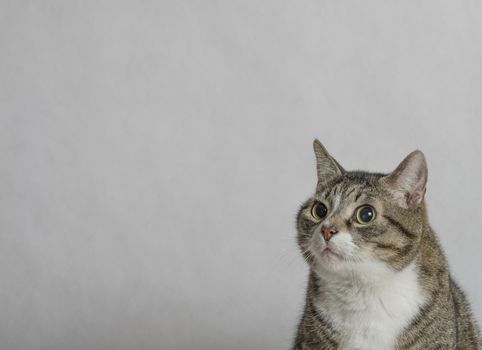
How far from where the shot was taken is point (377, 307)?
2902 mm

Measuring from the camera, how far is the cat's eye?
2990 mm

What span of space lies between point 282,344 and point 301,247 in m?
1.27

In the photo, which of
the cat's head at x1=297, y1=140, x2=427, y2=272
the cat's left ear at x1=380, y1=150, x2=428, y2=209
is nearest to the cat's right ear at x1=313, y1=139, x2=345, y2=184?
the cat's head at x1=297, y1=140, x2=427, y2=272

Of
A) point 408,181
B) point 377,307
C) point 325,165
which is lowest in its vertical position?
point 377,307

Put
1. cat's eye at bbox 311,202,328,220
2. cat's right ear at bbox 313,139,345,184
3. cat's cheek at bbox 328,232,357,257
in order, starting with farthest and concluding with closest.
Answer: cat's right ear at bbox 313,139,345,184, cat's eye at bbox 311,202,328,220, cat's cheek at bbox 328,232,357,257

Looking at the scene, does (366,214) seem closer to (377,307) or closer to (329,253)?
(329,253)

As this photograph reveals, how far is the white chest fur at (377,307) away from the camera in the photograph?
2.88 metres

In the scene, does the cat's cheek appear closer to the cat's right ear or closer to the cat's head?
the cat's head

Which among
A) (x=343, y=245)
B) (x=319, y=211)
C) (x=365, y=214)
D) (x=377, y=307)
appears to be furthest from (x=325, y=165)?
(x=377, y=307)

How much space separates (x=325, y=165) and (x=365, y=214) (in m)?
0.31

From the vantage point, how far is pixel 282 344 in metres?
4.17

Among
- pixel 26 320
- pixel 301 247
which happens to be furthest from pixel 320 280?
pixel 26 320

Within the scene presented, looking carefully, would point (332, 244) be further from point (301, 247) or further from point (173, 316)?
point (173, 316)

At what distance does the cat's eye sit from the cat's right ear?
13 cm
